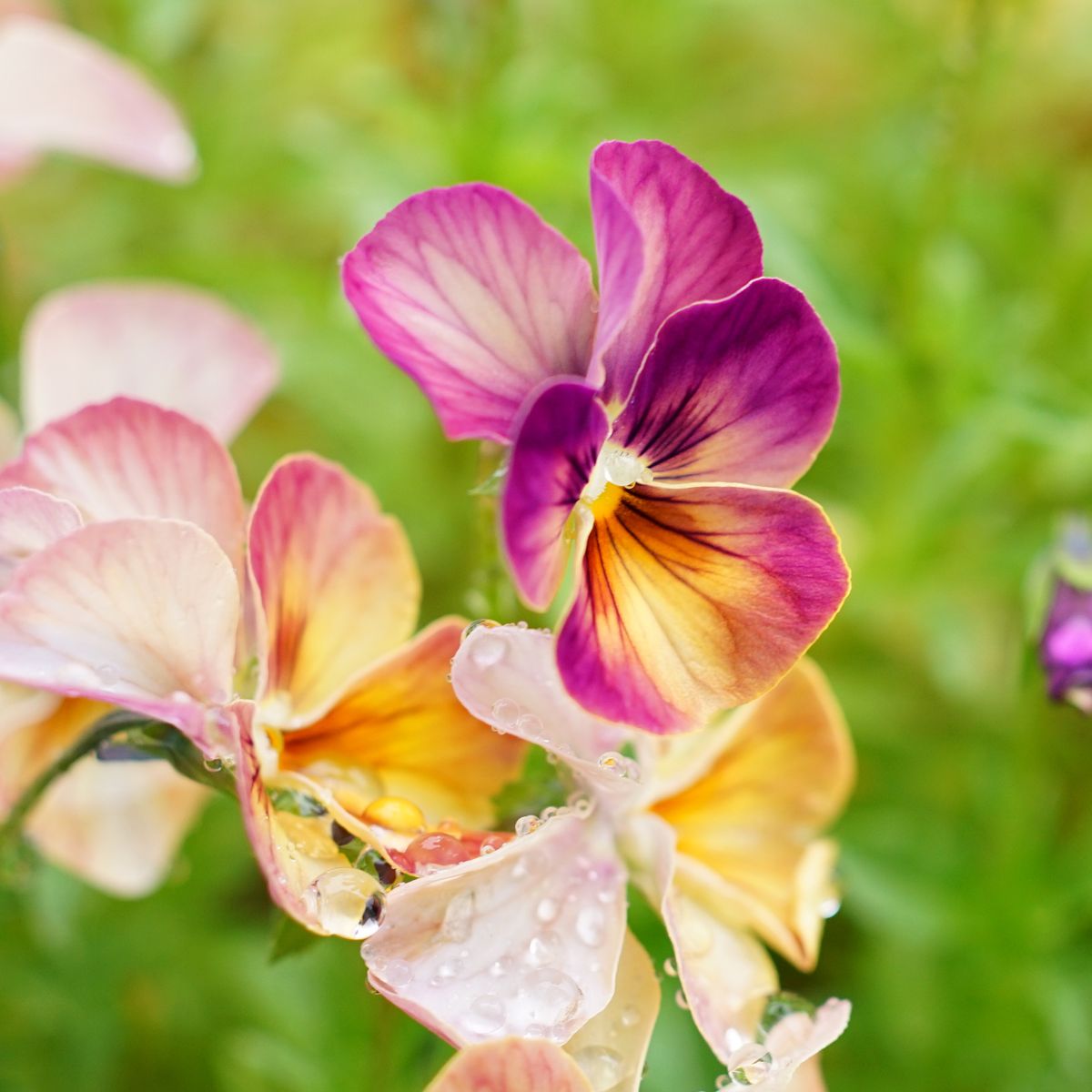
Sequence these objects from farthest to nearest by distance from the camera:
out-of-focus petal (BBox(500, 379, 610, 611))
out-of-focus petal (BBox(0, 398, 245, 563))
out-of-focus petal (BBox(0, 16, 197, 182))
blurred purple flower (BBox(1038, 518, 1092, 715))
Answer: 1. out-of-focus petal (BBox(0, 16, 197, 182))
2. blurred purple flower (BBox(1038, 518, 1092, 715))
3. out-of-focus petal (BBox(0, 398, 245, 563))
4. out-of-focus petal (BBox(500, 379, 610, 611))

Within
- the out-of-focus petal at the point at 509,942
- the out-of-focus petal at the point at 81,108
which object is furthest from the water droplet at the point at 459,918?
the out-of-focus petal at the point at 81,108

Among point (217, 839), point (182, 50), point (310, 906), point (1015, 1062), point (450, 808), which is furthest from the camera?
point (182, 50)

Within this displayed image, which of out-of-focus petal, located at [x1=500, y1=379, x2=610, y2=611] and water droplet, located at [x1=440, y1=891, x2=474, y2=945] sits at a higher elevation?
out-of-focus petal, located at [x1=500, y1=379, x2=610, y2=611]

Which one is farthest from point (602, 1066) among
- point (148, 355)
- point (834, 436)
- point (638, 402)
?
point (834, 436)

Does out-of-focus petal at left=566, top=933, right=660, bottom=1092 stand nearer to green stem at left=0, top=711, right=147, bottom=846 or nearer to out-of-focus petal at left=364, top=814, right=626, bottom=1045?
out-of-focus petal at left=364, top=814, right=626, bottom=1045

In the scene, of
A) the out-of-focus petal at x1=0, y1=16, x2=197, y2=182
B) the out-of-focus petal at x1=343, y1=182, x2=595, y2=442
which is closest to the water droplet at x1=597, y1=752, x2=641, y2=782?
the out-of-focus petal at x1=343, y1=182, x2=595, y2=442

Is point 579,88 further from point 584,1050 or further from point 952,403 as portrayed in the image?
point 584,1050

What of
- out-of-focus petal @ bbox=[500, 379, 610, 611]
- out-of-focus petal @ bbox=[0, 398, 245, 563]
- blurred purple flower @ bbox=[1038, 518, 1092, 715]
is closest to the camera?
out-of-focus petal @ bbox=[500, 379, 610, 611]

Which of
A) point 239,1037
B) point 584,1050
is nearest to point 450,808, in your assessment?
point 584,1050
